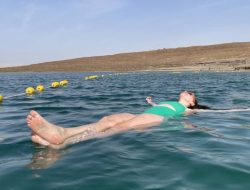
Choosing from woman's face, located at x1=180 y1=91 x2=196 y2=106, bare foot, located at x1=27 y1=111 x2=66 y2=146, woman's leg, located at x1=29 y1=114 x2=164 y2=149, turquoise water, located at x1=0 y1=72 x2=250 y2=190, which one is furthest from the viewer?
woman's face, located at x1=180 y1=91 x2=196 y2=106

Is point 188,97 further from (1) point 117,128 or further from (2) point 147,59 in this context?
(2) point 147,59

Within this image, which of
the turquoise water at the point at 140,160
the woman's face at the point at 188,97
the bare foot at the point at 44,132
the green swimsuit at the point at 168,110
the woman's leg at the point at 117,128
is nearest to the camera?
the turquoise water at the point at 140,160

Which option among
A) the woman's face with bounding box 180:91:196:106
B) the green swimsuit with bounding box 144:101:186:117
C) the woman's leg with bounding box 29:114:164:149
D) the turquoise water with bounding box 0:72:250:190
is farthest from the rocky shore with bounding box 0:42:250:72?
the turquoise water with bounding box 0:72:250:190

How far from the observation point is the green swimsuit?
342 inches

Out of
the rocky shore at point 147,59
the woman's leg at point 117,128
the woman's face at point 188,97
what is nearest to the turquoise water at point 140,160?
the woman's leg at point 117,128

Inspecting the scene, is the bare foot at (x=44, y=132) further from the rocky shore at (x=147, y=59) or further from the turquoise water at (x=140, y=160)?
the rocky shore at (x=147, y=59)

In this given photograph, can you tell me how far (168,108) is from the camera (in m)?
8.91

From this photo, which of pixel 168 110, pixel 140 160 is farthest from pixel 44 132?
pixel 168 110

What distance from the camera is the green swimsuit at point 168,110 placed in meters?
8.68

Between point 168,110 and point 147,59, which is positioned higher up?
point 147,59

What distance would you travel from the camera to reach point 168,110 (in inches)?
348

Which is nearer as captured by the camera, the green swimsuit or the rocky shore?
the green swimsuit

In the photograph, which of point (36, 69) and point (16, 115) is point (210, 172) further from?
point (36, 69)

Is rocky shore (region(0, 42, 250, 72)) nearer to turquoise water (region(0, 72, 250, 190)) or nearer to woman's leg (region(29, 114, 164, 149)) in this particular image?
woman's leg (region(29, 114, 164, 149))
